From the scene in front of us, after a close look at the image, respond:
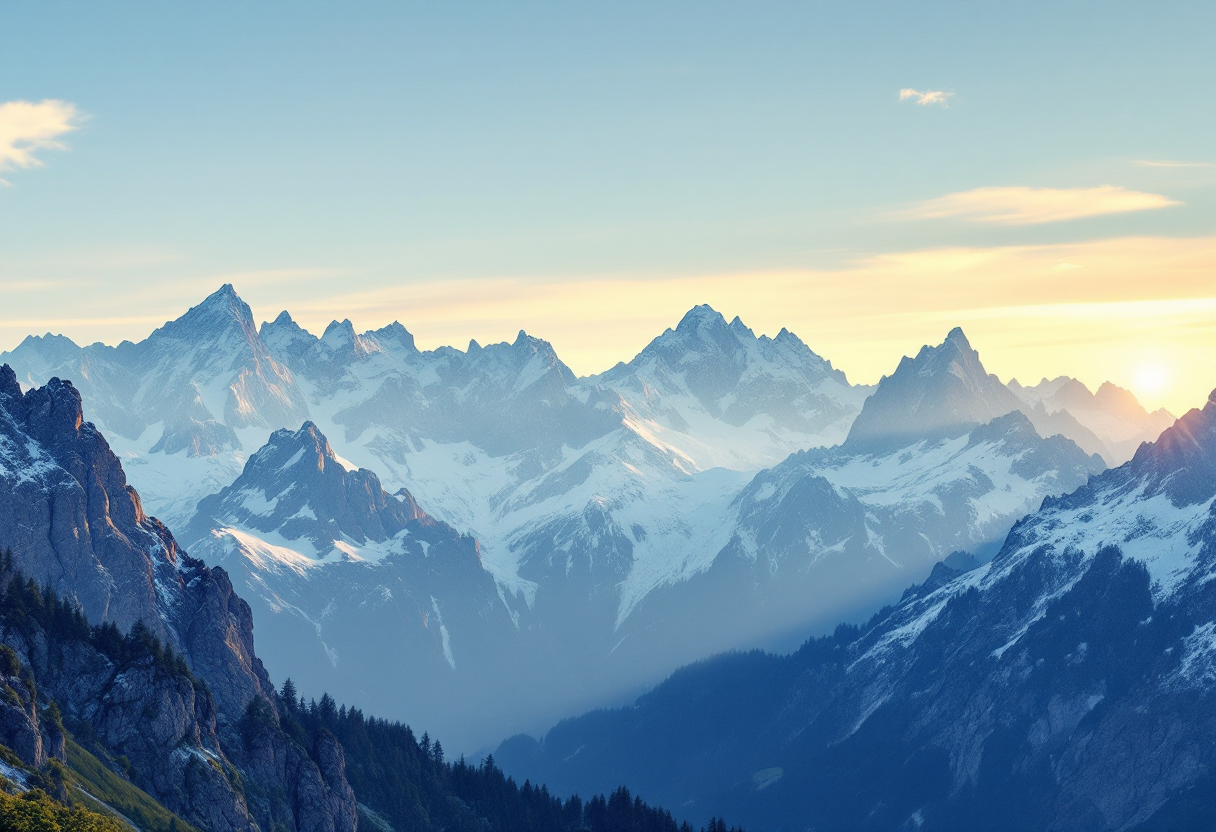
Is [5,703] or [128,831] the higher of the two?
[5,703]

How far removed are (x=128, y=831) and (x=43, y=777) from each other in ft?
38.2

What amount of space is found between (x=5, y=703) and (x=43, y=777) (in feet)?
37.7

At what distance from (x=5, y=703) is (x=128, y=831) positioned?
19505mm

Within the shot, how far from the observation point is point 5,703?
200 m

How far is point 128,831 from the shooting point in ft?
651

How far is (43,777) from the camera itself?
193 meters
